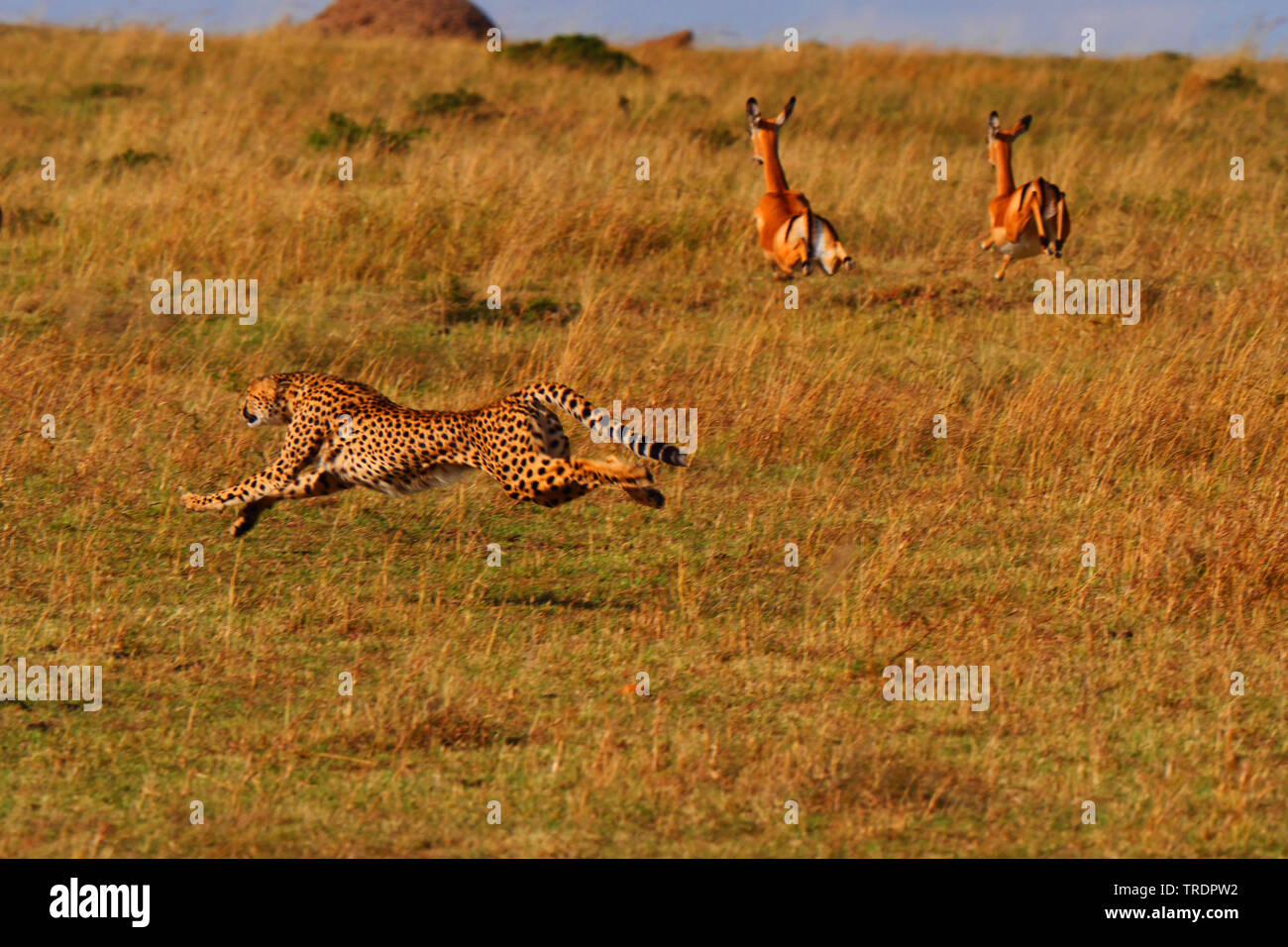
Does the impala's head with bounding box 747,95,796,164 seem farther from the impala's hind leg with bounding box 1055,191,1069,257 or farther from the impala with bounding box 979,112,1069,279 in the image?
the impala's hind leg with bounding box 1055,191,1069,257

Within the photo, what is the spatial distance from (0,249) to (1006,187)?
6.76m

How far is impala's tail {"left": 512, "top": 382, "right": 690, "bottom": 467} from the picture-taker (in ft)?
18.3

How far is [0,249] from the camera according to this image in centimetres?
1166

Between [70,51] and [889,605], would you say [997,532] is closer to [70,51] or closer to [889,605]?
[889,605]

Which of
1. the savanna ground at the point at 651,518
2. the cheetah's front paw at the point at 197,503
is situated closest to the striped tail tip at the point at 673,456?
the savanna ground at the point at 651,518

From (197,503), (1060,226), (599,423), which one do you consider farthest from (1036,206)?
(197,503)

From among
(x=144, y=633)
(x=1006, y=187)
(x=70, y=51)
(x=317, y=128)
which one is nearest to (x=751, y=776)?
(x=144, y=633)

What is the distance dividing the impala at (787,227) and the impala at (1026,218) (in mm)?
992

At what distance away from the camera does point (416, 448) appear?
6188 mm

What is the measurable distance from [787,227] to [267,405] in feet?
14.5

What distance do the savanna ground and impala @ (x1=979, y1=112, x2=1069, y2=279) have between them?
407mm

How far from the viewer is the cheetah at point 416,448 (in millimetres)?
5824

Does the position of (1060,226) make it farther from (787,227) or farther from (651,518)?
(651,518)

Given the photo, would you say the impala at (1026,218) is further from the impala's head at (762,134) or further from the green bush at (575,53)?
the green bush at (575,53)
